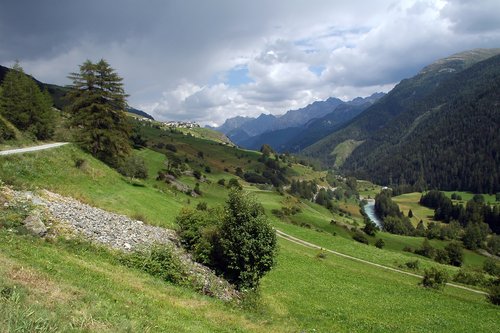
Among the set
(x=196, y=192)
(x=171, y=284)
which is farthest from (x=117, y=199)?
(x=196, y=192)

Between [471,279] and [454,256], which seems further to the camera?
[454,256]

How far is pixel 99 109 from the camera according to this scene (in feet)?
180

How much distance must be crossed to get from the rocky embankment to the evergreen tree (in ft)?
123

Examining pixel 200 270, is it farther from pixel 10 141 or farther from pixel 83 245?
pixel 10 141

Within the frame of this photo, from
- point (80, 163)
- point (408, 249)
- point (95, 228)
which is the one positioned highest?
point (80, 163)

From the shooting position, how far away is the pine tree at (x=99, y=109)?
53.9 metres

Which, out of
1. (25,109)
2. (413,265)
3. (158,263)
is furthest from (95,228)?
(413,265)

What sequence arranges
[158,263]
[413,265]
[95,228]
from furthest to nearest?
[413,265] < [95,228] < [158,263]

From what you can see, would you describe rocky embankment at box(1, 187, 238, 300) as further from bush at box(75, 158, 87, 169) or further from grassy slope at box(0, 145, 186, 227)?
Answer: bush at box(75, 158, 87, 169)

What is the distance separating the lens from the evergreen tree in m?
64.7

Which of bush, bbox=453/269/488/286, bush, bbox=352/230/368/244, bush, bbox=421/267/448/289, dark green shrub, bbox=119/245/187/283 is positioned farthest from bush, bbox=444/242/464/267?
dark green shrub, bbox=119/245/187/283

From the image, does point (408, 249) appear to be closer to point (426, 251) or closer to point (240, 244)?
point (426, 251)

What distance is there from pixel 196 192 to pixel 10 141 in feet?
208

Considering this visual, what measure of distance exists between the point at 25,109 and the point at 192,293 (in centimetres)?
5877
